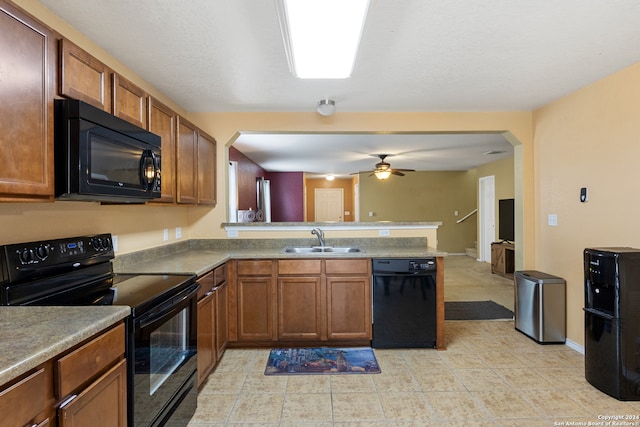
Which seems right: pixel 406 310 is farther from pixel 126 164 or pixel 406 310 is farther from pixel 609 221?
pixel 126 164

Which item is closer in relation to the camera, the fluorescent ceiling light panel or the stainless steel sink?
the fluorescent ceiling light panel

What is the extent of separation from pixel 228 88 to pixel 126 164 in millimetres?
1350

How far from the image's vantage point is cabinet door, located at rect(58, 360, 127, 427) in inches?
40.2

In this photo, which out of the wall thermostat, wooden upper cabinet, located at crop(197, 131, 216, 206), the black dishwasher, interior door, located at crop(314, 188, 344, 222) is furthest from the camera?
interior door, located at crop(314, 188, 344, 222)

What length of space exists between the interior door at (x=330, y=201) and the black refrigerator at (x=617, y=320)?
8795mm

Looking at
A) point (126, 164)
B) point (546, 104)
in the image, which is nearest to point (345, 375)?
point (126, 164)

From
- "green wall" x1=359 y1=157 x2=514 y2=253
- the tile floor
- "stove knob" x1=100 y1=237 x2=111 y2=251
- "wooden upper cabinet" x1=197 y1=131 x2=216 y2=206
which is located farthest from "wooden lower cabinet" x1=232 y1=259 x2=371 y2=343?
"green wall" x1=359 y1=157 x2=514 y2=253

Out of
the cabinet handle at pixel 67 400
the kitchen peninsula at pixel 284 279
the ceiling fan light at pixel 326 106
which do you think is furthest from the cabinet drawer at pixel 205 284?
the ceiling fan light at pixel 326 106

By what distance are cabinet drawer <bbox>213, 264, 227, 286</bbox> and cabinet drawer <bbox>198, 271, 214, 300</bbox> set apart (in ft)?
0.24

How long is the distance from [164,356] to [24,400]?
824 mm

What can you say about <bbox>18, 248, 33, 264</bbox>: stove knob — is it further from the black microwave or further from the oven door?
the oven door

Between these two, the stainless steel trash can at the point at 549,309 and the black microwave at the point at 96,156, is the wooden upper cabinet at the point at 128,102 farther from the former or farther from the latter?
the stainless steel trash can at the point at 549,309

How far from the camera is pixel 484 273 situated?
6.08 m

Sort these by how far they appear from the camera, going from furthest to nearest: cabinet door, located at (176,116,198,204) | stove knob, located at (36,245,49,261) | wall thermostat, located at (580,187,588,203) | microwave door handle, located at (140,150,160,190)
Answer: wall thermostat, located at (580,187,588,203)
cabinet door, located at (176,116,198,204)
microwave door handle, located at (140,150,160,190)
stove knob, located at (36,245,49,261)
